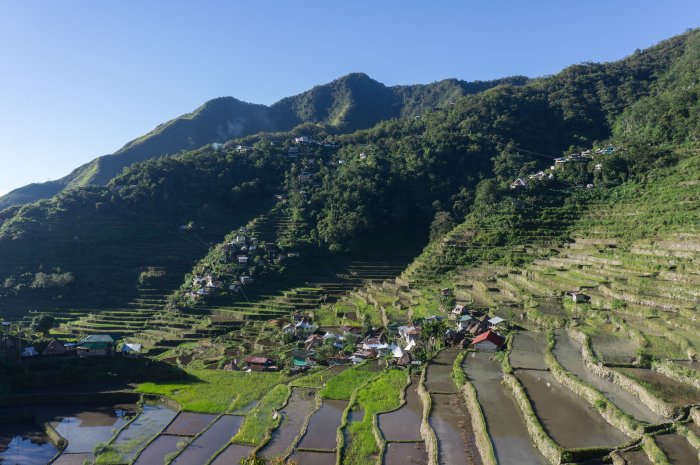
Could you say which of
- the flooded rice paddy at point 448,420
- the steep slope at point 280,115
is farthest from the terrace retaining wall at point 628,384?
the steep slope at point 280,115

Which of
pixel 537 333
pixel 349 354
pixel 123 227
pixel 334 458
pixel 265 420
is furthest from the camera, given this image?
pixel 123 227

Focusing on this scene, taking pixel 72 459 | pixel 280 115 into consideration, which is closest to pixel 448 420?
pixel 72 459

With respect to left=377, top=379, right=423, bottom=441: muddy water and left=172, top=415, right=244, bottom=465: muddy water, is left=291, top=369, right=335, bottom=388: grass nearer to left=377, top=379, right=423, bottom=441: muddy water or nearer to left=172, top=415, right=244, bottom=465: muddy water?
left=172, top=415, right=244, bottom=465: muddy water

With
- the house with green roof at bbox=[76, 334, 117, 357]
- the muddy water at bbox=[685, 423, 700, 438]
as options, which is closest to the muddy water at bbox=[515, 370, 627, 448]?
the muddy water at bbox=[685, 423, 700, 438]

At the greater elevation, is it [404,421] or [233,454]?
[404,421]

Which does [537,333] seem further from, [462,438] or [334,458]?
[334,458]

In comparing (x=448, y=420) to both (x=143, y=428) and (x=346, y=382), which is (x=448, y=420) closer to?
(x=346, y=382)

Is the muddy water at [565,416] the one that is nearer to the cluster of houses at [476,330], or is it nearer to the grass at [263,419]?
the cluster of houses at [476,330]

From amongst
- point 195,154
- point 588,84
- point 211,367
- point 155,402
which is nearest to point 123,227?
point 195,154
